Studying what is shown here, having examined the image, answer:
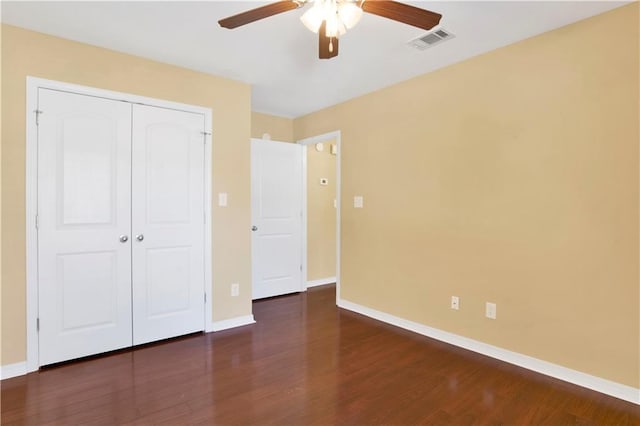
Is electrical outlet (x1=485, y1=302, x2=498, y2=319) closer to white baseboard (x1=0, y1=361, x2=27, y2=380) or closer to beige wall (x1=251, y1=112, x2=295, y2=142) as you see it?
beige wall (x1=251, y1=112, x2=295, y2=142)

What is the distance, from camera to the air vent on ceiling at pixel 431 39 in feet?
8.02

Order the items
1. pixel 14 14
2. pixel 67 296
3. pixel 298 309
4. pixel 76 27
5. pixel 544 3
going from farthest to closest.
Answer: pixel 298 309 < pixel 67 296 < pixel 76 27 < pixel 14 14 < pixel 544 3

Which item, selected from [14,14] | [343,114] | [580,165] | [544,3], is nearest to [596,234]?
[580,165]

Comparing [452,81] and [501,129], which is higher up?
[452,81]

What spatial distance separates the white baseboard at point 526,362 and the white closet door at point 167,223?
1995mm

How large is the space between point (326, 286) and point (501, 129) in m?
3.22

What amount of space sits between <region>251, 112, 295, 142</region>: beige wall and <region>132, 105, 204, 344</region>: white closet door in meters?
1.39

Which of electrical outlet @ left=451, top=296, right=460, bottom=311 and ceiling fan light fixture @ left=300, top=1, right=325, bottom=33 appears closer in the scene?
ceiling fan light fixture @ left=300, top=1, right=325, bottom=33

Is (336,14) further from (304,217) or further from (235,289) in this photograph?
(304,217)

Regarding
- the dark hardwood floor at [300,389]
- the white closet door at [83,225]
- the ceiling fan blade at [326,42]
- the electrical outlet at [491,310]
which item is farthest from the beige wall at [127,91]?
the electrical outlet at [491,310]

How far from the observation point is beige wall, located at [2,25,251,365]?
7.82 ft

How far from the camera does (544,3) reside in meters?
2.10

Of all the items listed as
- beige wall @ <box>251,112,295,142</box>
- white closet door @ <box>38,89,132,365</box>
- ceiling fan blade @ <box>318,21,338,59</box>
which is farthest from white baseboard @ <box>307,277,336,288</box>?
ceiling fan blade @ <box>318,21,338,59</box>

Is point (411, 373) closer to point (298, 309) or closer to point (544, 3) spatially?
point (298, 309)
